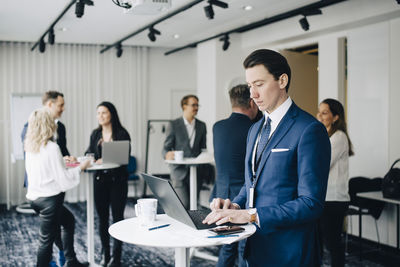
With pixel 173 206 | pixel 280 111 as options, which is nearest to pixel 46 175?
pixel 173 206

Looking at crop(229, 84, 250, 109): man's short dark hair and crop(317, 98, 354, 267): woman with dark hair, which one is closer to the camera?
crop(229, 84, 250, 109): man's short dark hair

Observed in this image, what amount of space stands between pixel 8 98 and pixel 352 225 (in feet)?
19.7

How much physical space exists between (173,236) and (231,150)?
1.69 meters

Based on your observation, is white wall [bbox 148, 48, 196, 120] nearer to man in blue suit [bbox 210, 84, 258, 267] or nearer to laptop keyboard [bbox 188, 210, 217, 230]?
man in blue suit [bbox 210, 84, 258, 267]

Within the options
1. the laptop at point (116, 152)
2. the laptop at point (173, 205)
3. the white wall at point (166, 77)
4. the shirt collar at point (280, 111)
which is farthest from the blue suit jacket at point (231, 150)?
the white wall at point (166, 77)

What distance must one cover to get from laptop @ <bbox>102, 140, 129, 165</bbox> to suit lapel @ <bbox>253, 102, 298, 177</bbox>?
93.3 inches

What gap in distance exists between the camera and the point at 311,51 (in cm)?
692

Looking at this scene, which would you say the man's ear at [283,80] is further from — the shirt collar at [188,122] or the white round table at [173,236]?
the shirt collar at [188,122]

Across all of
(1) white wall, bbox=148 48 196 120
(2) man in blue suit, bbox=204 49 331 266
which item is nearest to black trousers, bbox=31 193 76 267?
(2) man in blue suit, bbox=204 49 331 266

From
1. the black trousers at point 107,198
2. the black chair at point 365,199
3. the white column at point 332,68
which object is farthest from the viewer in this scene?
the white column at point 332,68

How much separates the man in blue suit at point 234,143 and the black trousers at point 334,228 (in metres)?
0.75

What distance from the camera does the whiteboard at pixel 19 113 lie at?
7234 millimetres

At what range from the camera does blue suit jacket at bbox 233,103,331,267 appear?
1.78 m

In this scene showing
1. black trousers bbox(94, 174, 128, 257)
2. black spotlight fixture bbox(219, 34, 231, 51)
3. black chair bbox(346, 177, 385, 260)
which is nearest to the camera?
black trousers bbox(94, 174, 128, 257)
